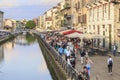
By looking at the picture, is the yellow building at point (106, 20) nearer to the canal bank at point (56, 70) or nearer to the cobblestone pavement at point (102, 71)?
the canal bank at point (56, 70)

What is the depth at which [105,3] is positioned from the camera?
5256 cm

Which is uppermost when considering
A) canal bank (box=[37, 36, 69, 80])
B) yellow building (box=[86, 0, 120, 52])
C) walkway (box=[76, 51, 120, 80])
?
yellow building (box=[86, 0, 120, 52])

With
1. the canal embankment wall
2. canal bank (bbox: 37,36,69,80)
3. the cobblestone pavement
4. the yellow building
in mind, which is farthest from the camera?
the yellow building

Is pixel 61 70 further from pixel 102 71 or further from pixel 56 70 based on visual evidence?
pixel 56 70

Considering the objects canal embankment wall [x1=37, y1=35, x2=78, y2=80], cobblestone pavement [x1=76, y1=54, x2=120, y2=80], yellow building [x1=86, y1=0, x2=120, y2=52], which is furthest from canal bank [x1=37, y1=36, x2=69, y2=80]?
yellow building [x1=86, y1=0, x2=120, y2=52]

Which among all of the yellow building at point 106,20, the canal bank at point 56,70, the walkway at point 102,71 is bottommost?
the canal bank at point 56,70

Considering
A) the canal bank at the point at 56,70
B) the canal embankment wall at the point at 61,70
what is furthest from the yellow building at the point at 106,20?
the canal embankment wall at the point at 61,70

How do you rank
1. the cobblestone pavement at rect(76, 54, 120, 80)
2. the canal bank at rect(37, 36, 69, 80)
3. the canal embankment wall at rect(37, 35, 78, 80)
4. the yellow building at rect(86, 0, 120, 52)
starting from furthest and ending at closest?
1. the yellow building at rect(86, 0, 120, 52)
2. the canal bank at rect(37, 36, 69, 80)
3. the cobblestone pavement at rect(76, 54, 120, 80)
4. the canal embankment wall at rect(37, 35, 78, 80)

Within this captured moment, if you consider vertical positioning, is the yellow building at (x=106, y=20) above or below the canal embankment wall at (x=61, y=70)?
above

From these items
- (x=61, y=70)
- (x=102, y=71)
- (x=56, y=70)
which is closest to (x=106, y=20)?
(x=56, y=70)

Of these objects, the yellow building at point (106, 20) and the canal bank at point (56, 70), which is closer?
the canal bank at point (56, 70)

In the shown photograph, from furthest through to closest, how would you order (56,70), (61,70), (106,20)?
(106,20)
(56,70)
(61,70)

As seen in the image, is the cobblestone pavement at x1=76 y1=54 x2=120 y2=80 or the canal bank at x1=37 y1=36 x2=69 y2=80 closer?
the cobblestone pavement at x1=76 y1=54 x2=120 y2=80

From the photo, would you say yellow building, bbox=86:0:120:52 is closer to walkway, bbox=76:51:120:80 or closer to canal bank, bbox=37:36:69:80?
canal bank, bbox=37:36:69:80
